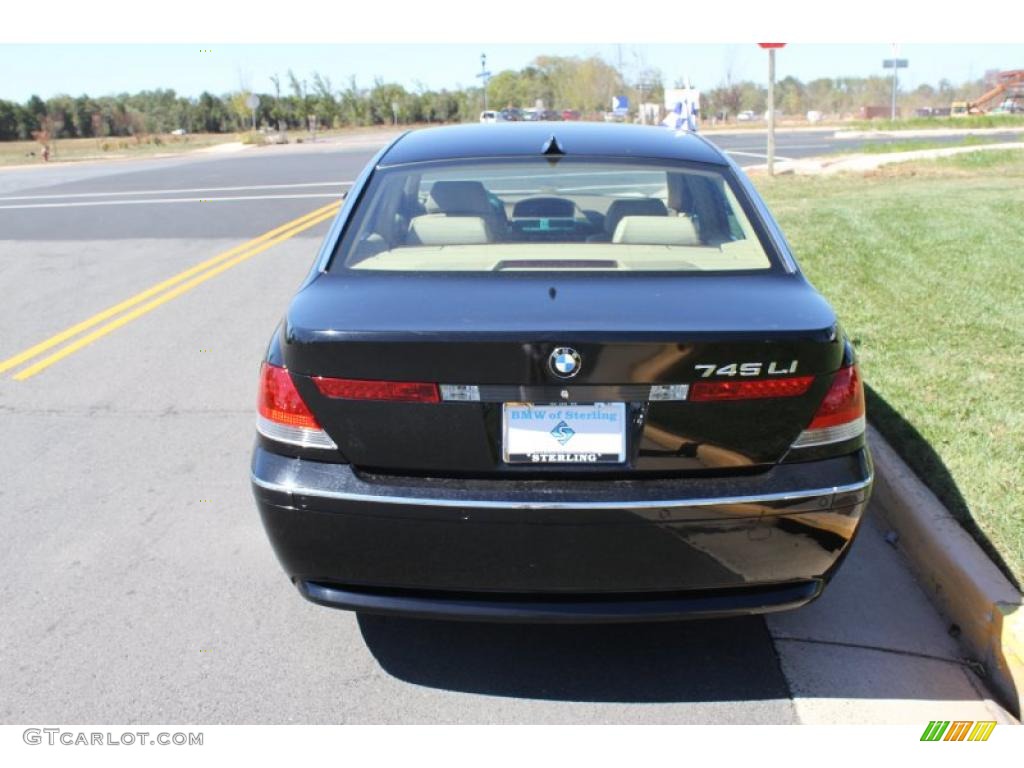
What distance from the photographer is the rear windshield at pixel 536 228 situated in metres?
3.58

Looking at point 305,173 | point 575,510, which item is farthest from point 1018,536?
point 305,173

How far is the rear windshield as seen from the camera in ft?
11.7

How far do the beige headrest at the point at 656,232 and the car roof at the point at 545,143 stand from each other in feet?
1.10

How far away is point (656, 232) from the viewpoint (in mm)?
3842

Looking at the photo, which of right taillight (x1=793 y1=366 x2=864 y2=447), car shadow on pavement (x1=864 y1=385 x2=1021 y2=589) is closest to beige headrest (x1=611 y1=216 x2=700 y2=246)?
right taillight (x1=793 y1=366 x2=864 y2=447)

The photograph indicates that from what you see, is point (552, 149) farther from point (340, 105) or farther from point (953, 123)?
point (340, 105)

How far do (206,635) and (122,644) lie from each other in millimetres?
275

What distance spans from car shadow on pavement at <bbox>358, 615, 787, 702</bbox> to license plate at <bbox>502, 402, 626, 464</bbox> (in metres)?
0.86

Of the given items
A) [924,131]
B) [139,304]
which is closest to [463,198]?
[139,304]

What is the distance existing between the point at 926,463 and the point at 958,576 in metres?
1.02

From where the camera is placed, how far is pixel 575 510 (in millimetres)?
2840

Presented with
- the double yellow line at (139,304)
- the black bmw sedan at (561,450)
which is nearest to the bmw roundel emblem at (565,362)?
the black bmw sedan at (561,450)

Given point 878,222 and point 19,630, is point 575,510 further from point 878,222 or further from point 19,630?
point 878,222

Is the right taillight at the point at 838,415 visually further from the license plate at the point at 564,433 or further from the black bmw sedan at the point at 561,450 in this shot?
the license plate at the point at 564,433
